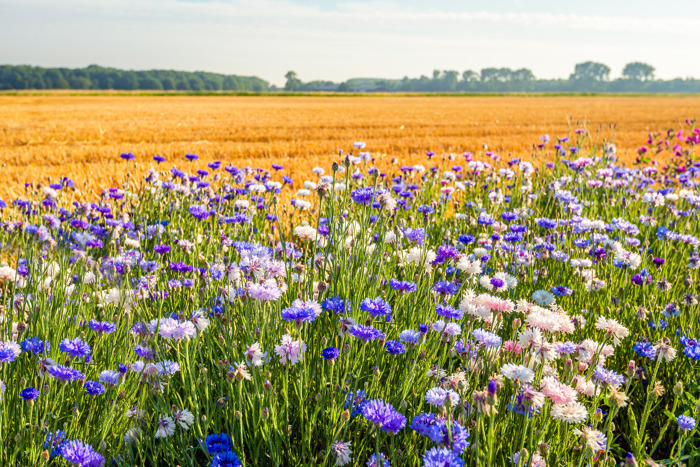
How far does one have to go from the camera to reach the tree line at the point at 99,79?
109 meters

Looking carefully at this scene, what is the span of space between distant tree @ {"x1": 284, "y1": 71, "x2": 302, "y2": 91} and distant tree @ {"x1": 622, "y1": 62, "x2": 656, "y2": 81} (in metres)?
107

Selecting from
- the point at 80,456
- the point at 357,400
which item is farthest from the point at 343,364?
the point at 80,456

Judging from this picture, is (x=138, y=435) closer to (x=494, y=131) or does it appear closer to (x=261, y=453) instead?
(x=261, y=453)

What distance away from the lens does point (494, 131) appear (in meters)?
19.4

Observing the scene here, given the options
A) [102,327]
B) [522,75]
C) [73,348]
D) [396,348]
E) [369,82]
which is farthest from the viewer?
[522,75]

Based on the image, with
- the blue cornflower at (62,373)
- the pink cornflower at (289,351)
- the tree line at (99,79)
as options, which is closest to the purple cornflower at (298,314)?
the pink cornflower at (289,351)

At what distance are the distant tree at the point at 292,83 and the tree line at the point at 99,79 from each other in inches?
714

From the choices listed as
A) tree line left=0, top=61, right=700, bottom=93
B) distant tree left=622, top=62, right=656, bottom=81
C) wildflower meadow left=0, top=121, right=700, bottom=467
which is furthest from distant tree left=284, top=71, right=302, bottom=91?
wildflower meadow left=0, top=121, right=700, bottom=467

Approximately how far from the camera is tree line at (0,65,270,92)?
358ft

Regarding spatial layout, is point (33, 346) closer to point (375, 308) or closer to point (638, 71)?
point (375, 308)

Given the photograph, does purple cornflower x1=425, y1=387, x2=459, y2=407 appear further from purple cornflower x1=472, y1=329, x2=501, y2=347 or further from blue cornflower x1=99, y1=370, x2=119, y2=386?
blue cornflower x1=99, y1=370, x2=119, y2=386

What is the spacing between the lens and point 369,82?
141 metres

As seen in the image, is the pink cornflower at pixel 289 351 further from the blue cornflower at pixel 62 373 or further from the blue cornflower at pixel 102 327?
the blue cornflower at pixel 102 327

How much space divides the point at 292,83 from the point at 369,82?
29.6m
